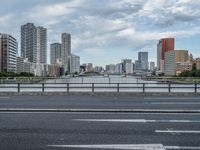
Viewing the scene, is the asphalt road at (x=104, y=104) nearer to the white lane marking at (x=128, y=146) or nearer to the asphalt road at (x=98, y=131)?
the asphalt road at (x=98, y=131)

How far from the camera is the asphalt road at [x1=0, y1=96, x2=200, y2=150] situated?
7941mm

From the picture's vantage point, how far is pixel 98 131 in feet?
32.0

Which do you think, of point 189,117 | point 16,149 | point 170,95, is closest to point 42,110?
point 189,117

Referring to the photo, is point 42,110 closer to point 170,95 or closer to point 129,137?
point 129,137

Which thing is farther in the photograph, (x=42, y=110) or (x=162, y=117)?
(x=42, y=110)

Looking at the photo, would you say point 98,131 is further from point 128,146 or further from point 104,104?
point 104,104

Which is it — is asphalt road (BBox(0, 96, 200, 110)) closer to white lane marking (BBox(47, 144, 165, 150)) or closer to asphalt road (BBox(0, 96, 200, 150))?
asphalt road (BBox(0, 96, 200, 150))

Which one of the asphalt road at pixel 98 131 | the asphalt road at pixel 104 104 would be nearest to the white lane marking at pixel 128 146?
the asphalt road at pixel 98 131

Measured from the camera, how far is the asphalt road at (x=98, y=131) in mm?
7941

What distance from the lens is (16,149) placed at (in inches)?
293

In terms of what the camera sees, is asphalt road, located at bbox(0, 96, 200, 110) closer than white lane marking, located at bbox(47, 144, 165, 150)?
No

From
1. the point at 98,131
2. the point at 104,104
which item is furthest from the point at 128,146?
the point at 104,104

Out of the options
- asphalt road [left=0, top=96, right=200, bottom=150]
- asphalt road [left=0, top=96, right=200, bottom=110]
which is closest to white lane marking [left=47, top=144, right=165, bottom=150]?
asphalt road [left=0, top=96, right=200, bottom=150]

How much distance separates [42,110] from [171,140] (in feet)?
24.5
